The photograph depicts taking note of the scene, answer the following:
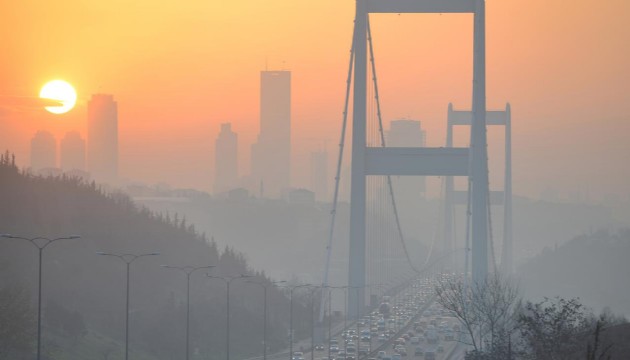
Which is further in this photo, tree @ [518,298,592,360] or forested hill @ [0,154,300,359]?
forested hill @ [0,154,300,359]

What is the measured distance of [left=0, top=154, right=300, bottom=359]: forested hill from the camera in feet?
283

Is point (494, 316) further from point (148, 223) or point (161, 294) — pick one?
point (148, 223)

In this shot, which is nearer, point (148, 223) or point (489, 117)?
point (148, 223)

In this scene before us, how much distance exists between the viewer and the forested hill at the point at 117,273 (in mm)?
86375

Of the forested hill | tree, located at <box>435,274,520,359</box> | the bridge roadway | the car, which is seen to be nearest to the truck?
the bridge roadway

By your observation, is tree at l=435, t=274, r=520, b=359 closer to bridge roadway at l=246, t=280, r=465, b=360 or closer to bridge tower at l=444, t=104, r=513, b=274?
bridge roadway at l=246, t=280, r=465, b=360

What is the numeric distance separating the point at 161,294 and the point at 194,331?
41.9 feet

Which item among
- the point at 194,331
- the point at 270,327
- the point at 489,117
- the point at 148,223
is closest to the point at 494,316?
the point at 194,331

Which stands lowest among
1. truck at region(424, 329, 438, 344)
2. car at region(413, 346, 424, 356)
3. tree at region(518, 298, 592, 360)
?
car at region(413, 346, 424, 356)

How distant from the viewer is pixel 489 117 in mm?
140875

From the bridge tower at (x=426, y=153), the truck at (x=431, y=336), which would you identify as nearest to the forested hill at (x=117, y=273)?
the truck at (x=431, y=336)

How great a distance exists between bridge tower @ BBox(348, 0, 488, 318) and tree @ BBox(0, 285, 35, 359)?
63.3 feet

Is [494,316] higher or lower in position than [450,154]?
lower

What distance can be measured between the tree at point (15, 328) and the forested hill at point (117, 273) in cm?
240
